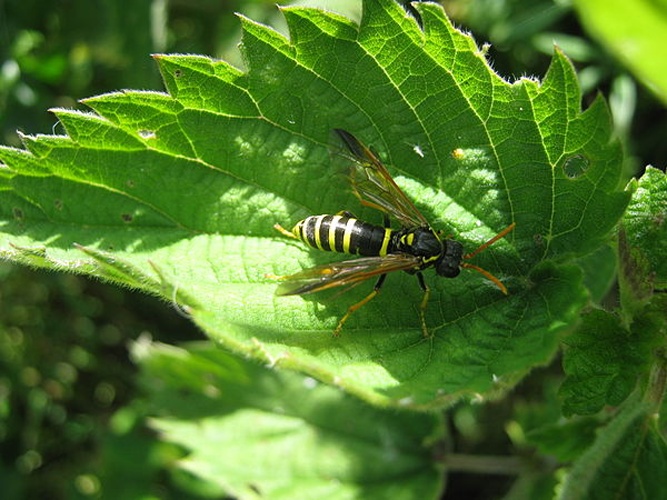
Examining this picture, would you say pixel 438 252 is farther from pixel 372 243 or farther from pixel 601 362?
pixel 601 362

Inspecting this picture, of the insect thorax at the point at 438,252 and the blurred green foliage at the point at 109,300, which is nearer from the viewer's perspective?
the insect thorax at the point at 438,252

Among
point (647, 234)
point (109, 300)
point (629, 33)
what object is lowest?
point (109, 300)

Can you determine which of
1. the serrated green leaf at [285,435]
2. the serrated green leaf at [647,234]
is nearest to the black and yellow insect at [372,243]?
the serrated green leaf at [647,234]

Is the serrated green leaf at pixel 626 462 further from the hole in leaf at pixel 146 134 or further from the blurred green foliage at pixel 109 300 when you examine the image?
the hole in leaf at pixel 146 134

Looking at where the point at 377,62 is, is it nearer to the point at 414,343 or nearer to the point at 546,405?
the point at 414,343

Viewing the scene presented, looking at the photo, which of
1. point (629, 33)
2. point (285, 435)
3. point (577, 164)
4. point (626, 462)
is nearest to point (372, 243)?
point (577, 164)

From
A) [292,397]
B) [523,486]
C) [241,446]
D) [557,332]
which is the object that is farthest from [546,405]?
[557,332]
